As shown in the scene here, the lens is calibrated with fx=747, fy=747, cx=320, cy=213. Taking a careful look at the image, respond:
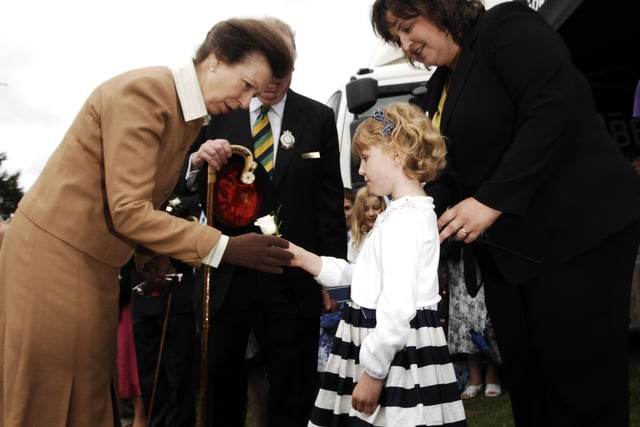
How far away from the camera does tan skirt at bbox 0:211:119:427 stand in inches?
89.3

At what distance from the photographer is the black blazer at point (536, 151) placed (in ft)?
7.55

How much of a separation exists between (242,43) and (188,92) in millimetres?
244

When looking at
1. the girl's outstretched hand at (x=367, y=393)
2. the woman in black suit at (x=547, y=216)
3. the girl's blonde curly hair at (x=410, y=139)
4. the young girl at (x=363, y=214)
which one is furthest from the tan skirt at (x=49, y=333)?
the young girl at (x=363, y=214)

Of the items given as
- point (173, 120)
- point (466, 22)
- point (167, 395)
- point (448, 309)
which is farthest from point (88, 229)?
point (448, 309)

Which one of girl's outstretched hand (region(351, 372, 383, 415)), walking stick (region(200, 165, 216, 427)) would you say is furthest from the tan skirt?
girl's outstretched hand (region(351, 372, 383, 415))

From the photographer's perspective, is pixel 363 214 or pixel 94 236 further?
pixel 363 214

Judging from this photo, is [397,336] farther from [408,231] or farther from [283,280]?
[283,280]

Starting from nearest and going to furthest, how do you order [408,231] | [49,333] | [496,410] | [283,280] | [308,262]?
[49,333], [408,231], [308,262], [283,280], [496,410]

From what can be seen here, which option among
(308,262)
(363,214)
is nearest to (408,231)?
(308,262)

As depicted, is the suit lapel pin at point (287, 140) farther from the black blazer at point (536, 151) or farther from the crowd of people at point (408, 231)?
the black blazer at point (536, 151)

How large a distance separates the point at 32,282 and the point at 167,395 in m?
3.07

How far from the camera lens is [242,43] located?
8.19ft

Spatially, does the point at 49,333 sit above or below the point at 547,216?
below

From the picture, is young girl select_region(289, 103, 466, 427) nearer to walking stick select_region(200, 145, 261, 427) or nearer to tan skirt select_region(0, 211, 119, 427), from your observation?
walking stick select_region(200, 145, 261, 427)
